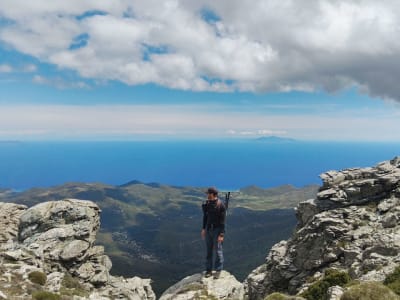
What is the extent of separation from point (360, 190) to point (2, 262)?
137ft

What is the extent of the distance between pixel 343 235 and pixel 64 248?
35.0 metres

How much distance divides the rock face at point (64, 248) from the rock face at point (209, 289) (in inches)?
410

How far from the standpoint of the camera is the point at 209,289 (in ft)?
89.4

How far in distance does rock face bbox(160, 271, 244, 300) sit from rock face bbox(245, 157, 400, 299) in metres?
7.78

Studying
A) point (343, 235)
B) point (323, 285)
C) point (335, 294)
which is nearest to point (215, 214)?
point (323, 285)

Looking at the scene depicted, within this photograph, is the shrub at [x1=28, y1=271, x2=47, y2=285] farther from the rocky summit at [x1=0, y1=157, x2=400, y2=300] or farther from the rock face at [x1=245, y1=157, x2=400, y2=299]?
the rock face at [x1=245, y1=157, x2=400, y2=299]

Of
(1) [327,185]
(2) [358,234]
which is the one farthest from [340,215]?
(1) [327,185]

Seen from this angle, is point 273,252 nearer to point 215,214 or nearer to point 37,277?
point 215,214

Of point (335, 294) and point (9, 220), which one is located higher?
point (335, 294)

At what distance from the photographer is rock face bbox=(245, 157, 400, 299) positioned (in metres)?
31.3

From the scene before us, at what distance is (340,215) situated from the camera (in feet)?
133

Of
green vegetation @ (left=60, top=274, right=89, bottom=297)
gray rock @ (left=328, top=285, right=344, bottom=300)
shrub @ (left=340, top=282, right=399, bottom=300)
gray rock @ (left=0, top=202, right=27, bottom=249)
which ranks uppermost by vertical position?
shrub @ (left=340, top=282, right=399, bottom=300)

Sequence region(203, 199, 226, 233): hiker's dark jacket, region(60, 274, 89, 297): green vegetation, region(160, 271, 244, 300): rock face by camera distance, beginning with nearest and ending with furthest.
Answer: region(203, 199, 226, 233): hiker's dark jacket
region(160, 271, 244, 300): rock face
region(60, 274, 89, 297): green vegetation

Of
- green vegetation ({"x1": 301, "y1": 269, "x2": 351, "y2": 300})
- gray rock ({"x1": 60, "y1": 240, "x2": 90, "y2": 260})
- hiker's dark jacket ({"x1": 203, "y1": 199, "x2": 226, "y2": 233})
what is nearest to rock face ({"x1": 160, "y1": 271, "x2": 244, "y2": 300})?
hiker's dark jacket ({"x1": 203, "y1": 199, "x2": 226, "y2": 233})
